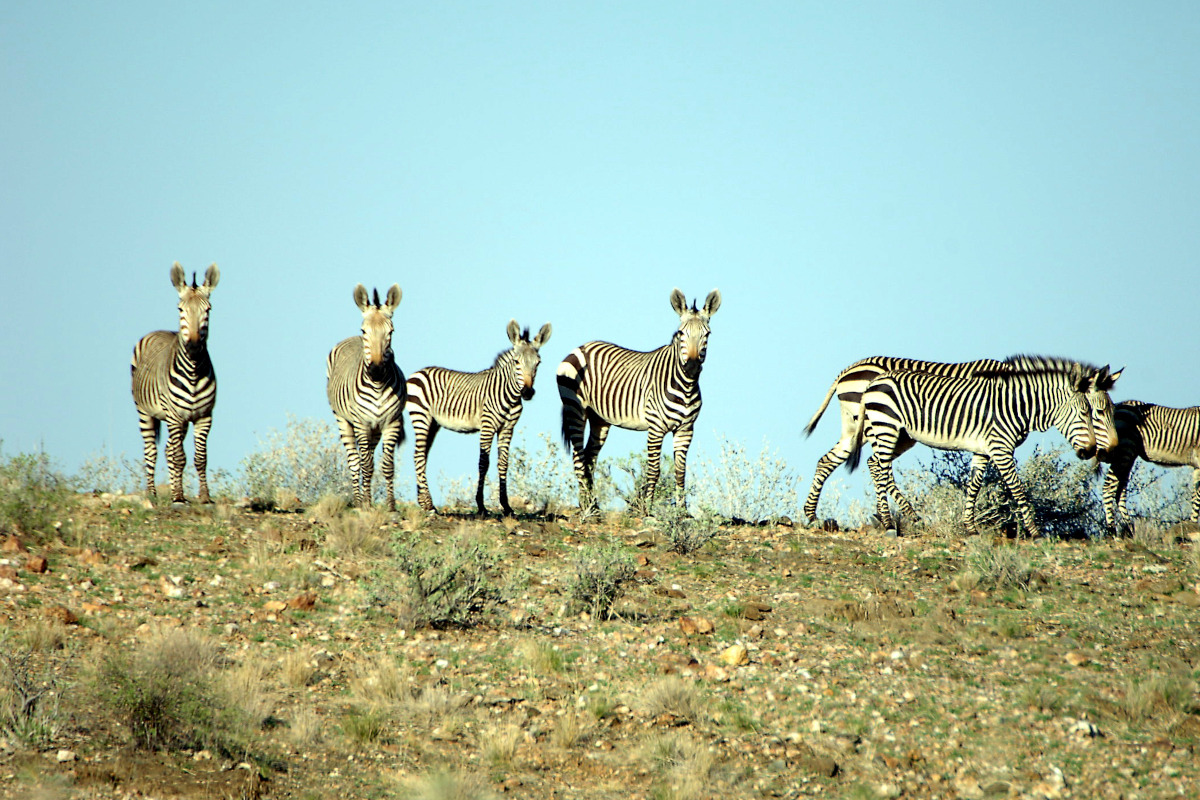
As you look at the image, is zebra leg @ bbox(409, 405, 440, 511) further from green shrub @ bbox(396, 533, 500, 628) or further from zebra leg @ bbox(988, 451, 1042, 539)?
zebra leg @ bbox(988, 451, 1042, 539)

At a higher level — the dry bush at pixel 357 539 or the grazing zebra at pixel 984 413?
the grazing zebra at pixel 984 413

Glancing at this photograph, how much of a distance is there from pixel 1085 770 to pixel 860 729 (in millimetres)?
1647

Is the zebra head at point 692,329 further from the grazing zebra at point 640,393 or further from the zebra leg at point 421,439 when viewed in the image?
the zebra leg at point 421,439

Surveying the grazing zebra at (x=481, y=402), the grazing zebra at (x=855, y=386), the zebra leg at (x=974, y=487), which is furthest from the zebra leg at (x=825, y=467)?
the grazing zebra at (x=481, y=402)

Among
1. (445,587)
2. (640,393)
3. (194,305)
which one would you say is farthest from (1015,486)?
(194,305)

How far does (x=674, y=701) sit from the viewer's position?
8820mm

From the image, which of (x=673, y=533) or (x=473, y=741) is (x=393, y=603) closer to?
(x=473, y=741)

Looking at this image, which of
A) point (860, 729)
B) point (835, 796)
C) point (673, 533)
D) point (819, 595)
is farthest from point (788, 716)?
point (673, 533)

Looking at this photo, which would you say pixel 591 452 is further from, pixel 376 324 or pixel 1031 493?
pixel 1031 493

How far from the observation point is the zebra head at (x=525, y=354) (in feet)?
52.9

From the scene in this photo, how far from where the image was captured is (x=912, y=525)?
1628cm

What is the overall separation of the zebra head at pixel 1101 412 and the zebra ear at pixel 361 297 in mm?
11183

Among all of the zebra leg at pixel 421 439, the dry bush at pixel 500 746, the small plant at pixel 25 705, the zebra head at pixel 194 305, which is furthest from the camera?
the zebra leg at pixel 421 439

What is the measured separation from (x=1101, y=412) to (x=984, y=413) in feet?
6.46
